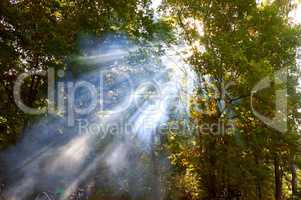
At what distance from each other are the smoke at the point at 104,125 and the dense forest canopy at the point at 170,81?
0.28 ft

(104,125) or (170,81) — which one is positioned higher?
(170,81)

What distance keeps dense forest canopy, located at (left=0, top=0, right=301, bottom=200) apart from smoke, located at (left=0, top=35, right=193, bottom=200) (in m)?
0.09

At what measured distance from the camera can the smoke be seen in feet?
52.1

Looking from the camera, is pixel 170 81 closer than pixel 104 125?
No

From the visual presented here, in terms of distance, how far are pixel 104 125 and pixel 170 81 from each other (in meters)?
4.54

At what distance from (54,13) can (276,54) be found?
9861mm

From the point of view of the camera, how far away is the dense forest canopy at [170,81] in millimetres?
13523

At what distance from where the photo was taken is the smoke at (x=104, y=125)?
1588 cm

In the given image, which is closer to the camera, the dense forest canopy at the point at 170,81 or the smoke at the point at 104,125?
the dense forest canopy at the point at 170,81

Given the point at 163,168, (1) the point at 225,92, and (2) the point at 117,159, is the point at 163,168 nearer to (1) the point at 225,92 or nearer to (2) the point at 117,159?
(2) the point at 117,159

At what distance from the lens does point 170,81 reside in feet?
67.6

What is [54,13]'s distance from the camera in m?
13.6

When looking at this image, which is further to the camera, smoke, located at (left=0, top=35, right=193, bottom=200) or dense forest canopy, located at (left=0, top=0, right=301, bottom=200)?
smoke, located at (left=0, top=35, right=193, bottom=200)

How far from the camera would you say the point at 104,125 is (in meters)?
20.2
